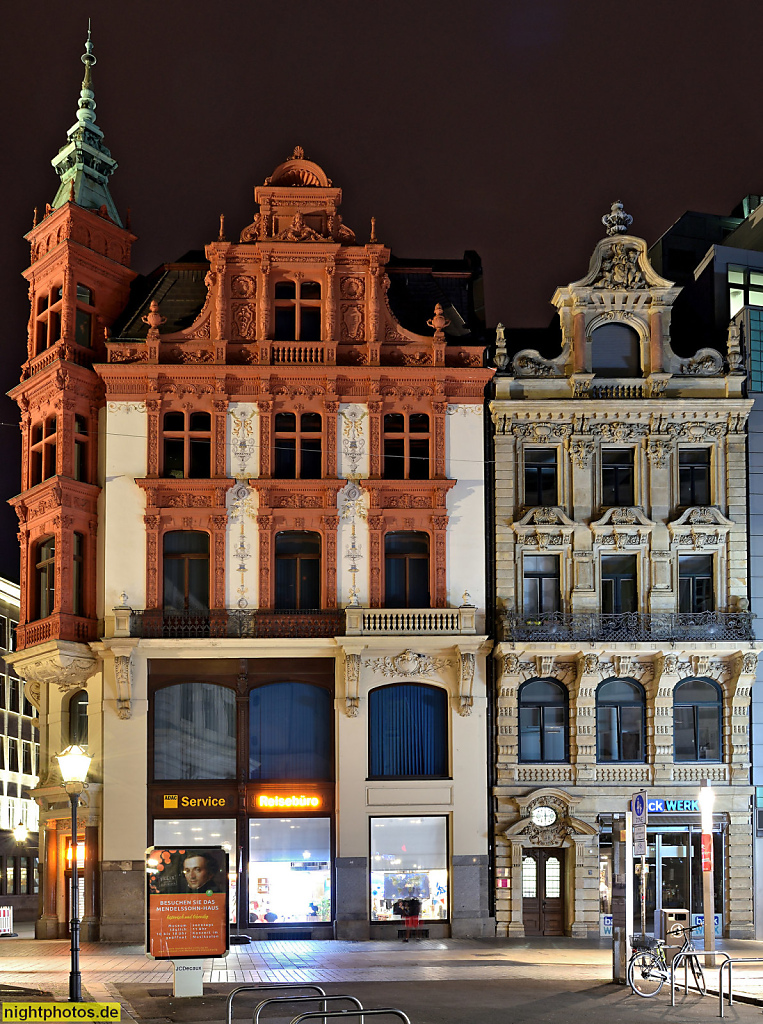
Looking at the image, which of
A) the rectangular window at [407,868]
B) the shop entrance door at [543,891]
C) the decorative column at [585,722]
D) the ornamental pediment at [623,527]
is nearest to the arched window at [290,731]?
the rectangular window at [407,868]

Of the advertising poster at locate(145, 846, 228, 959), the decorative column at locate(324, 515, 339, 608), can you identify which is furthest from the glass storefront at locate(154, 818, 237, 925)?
the advertising poster at locate(145, 846, 228, 959)

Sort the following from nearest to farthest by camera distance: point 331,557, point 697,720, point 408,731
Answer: point 408,731 < point 331,557 < point 697,720

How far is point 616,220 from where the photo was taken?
162 ft

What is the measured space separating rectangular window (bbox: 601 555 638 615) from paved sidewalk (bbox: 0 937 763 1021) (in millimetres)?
10953

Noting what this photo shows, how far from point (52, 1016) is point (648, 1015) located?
38.7 ft

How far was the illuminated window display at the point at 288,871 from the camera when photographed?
4522 cm

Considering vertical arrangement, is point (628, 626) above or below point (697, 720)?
above

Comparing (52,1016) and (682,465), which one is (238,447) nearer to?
(682,465)

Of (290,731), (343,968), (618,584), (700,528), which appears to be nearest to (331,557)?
(290,731)

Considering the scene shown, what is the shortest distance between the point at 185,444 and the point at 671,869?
2120 centimetres

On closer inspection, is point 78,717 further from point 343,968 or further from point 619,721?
point 619,721

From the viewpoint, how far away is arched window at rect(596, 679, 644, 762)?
47469mm

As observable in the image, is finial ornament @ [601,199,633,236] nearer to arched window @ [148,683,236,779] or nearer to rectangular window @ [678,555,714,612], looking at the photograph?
rectangular window @ [678,555,714,612]

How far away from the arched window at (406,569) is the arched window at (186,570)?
6055mm
